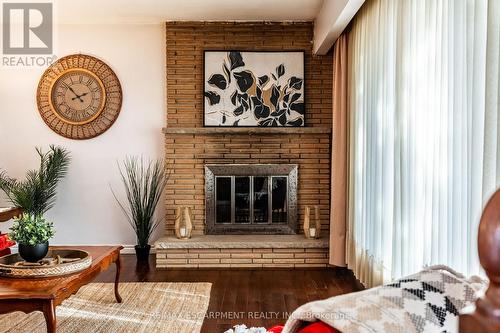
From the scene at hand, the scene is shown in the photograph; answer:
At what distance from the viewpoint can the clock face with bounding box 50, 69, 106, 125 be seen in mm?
4902

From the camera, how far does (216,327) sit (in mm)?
2826

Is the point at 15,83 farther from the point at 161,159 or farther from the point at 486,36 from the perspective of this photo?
the point at 486,36

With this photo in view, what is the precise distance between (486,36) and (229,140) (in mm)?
3375

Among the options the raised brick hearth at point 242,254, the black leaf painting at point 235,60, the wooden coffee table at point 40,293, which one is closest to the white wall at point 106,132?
the black leaf painting at point 235,60

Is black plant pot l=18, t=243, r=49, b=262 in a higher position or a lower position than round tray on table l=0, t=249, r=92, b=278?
higher

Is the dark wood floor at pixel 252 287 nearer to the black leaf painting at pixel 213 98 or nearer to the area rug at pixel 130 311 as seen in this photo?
the area rug at pixel 130 311

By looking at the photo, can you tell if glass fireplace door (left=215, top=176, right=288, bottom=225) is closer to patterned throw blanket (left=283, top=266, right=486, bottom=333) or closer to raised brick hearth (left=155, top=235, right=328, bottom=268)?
raised brick hearth (left=155, top=235, right=328, bottom=268)

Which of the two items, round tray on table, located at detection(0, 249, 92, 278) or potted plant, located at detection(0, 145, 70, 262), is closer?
round tray on table, located at detection(0, 249, 92, 278)

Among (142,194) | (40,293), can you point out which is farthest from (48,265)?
(142,194)

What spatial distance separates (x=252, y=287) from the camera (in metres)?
3.75

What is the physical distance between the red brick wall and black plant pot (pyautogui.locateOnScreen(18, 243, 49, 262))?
85.4 inches

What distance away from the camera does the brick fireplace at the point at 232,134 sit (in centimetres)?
477

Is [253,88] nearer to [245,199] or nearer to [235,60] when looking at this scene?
[235,60]

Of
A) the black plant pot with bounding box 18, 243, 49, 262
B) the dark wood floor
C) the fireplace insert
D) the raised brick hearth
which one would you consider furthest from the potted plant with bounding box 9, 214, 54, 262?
the fireplace insert
